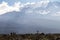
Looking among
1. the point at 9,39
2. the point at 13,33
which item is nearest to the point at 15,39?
the point at 9,39

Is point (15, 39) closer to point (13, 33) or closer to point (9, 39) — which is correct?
point (9, 39)

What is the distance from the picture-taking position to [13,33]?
184375 millimetres

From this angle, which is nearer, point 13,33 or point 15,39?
point 15,39

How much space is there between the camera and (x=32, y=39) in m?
154

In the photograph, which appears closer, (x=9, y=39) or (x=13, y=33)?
(x=9, y=39)

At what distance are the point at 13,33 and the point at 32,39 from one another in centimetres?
3250

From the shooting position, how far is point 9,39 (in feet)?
508

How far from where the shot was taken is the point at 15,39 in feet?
501

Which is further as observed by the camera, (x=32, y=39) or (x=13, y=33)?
(x=13, y=33)

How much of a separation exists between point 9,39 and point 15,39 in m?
4.13

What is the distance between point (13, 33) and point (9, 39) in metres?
29.7

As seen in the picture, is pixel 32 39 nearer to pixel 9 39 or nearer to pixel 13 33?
pixel 9 39

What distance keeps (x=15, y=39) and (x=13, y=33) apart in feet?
105
